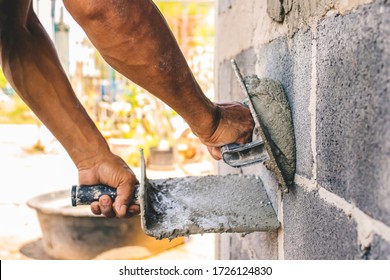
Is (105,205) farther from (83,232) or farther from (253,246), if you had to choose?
(83,232)

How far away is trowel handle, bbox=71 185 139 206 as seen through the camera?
128 centimetres

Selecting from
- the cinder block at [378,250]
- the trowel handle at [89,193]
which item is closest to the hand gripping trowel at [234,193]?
the trowel handle at [89,193]

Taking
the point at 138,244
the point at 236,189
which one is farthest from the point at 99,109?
the point at 236,189

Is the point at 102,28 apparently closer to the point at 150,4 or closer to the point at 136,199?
the point at 150,4

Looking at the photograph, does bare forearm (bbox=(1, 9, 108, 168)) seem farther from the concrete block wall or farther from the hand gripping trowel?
the concrete block wall

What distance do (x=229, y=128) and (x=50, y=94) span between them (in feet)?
1.91

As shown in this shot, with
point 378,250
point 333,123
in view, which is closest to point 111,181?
point 333,123

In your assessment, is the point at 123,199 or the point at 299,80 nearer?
the point at 299,80

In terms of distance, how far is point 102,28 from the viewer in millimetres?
1017

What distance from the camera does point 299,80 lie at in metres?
1.11

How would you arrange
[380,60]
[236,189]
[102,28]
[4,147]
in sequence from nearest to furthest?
[380,60] < [102,28] < [236,189] < [4,147]

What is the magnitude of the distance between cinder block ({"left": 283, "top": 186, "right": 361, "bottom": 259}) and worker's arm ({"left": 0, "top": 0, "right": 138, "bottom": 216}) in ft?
1.53

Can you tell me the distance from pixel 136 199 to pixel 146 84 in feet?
1.16

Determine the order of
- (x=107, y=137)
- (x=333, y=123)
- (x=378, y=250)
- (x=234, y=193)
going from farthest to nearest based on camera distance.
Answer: (x=107, y=137) < (x=234, y=193) < (x=333, y=123) < (x=378, y=250)
